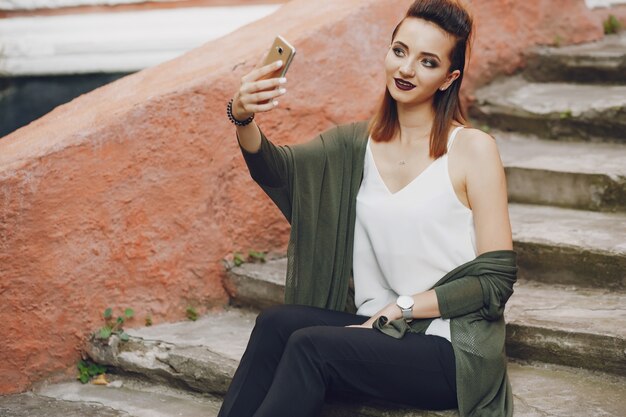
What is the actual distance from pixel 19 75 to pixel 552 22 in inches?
122

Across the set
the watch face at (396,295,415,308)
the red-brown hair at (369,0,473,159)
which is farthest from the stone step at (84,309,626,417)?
the red-brown hair at (369,0,473,159)

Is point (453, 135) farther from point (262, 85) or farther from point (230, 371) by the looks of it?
point (230, 371)

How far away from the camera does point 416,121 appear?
3.25 m

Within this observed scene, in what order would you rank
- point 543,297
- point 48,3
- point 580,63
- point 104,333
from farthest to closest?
point 48,3
point 580,63
point 104,333
point 543,297

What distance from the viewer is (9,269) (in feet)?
11.9

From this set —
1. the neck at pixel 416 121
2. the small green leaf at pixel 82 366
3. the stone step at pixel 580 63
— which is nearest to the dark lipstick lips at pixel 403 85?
the neck at pixel 416 121

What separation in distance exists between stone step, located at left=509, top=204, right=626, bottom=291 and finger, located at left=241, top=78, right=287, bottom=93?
1478mm

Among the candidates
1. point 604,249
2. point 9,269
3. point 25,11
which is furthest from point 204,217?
point 25,11

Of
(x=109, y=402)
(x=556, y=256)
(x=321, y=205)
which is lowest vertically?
(x=109, y=402)

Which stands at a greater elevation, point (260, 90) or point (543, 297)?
point (260, 90)

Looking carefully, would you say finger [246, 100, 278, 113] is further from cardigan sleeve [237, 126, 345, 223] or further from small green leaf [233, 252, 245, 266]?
small green leaf [233, 252, 245, 266]

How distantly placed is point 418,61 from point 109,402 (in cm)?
181

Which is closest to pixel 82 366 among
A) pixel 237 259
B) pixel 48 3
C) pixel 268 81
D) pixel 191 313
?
pixel 191 313

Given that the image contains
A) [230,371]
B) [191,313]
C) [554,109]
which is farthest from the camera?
[554,109]
